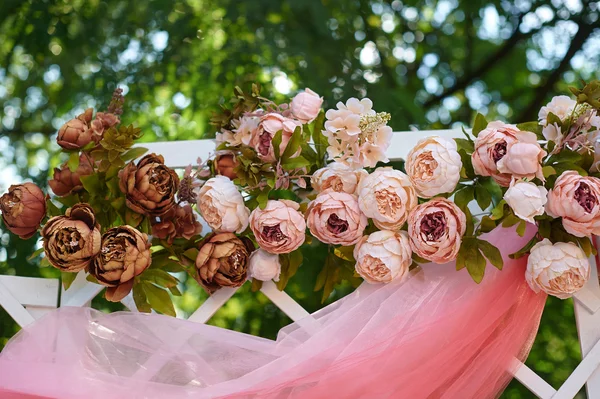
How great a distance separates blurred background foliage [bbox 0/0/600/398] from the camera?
81.2 inches

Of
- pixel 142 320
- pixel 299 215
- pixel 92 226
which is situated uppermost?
pixel 299 215

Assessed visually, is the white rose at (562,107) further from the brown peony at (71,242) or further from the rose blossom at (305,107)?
the brown peony at (71,242)

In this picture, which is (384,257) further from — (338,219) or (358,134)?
(358,134)

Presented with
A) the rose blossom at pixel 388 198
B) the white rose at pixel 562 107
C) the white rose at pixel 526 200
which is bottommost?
the rose blossom at pixel 388 198

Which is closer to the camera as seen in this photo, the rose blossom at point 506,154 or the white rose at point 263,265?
the rose blossom at point 506,154

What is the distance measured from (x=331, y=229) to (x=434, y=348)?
23 centimetres

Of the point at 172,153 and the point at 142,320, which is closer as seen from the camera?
the point at 142,320

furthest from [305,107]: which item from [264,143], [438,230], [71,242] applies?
[71,242]

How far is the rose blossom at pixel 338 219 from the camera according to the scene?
40.9 inches

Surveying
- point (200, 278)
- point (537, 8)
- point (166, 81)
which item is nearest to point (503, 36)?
point (537, 8)

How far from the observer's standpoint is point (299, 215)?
1.07 meters

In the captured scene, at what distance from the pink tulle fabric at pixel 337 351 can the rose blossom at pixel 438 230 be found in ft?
0.24

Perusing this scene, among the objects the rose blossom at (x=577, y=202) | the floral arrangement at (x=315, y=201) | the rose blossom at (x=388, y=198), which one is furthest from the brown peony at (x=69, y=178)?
the rose blossom at (x=577, y=202)

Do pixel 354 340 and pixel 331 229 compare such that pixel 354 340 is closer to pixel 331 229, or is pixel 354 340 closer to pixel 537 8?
pixel 331 229
